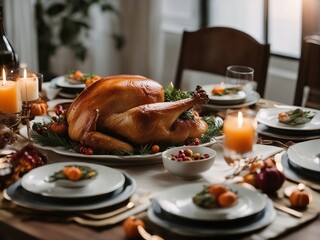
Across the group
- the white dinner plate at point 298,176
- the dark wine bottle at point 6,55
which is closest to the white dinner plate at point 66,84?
the dark wine bottle at point 6,55

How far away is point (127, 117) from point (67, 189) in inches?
13.1

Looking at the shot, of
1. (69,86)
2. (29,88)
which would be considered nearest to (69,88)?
(69,86)

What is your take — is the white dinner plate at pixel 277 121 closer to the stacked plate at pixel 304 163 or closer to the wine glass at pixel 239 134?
the stacked plate at pixel 304 163

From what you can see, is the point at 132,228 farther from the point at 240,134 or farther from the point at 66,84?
the point at 66,84

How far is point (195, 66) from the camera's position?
2.97 metres

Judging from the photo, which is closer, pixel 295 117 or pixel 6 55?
pixel 295 117

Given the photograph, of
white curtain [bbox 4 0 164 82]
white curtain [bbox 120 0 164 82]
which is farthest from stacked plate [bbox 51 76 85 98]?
white curtain [bbox 120 0 164 82]

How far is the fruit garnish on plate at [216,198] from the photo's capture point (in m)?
1.35

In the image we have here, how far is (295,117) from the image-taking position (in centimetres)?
204

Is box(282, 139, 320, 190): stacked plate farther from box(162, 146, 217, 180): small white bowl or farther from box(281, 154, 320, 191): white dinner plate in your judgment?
box(162, 146, 217, 180): small white bowl

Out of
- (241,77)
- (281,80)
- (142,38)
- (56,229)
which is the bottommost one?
(281,80)

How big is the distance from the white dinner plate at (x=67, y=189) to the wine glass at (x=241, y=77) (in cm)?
79

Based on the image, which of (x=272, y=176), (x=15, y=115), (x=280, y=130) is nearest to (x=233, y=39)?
(x=280, y=130)

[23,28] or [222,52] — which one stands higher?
[222,52]
